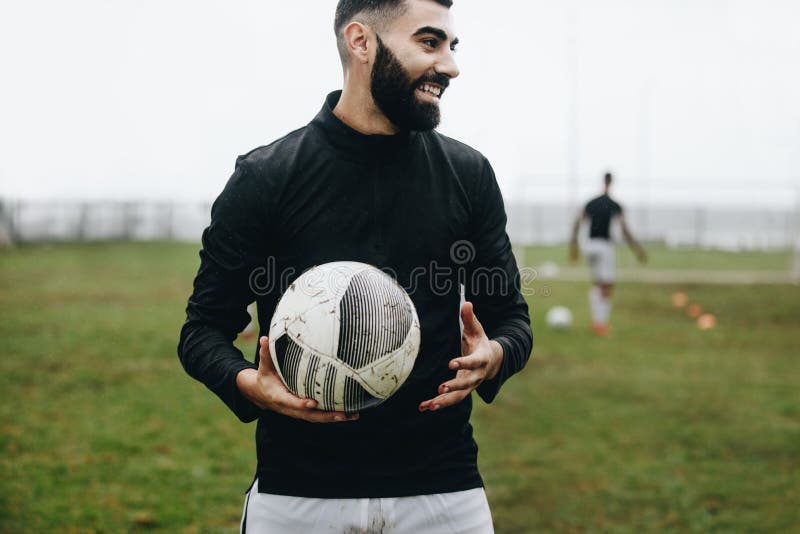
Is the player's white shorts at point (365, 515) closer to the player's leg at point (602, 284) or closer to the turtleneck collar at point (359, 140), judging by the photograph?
the turtleneck collar at point (359, 140)

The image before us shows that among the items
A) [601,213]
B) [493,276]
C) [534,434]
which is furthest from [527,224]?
[493,276]

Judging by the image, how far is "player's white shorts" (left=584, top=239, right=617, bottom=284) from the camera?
14.5 metres

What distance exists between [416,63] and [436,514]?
1.37 metres

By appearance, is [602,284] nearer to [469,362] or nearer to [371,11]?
[371,11]

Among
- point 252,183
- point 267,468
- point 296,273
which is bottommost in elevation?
point 267,468

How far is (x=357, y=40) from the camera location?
2793 millimetres

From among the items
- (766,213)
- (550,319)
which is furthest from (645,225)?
(550,319)

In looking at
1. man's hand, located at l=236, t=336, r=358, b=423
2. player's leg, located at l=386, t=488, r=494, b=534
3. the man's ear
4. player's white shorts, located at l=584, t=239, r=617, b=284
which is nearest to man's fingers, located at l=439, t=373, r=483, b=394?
man's hand, located at l=236, t=336, r=358, b=423

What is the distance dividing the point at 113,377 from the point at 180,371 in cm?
81

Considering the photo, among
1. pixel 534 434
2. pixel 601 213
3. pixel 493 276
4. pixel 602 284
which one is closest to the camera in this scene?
pixel 493 276

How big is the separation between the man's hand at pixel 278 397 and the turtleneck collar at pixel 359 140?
674mm

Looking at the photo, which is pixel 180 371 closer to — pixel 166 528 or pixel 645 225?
pixel 166 528

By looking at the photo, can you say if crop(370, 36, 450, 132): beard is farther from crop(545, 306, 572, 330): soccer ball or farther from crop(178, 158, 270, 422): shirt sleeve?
crop(545, 306, 572, 330): soccer ball

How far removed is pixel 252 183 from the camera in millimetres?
2680
